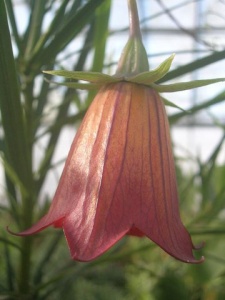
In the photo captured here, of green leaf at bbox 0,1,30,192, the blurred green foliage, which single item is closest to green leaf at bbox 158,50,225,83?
the blurred green foliage

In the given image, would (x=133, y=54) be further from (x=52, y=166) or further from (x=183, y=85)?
(x=52, y=166)

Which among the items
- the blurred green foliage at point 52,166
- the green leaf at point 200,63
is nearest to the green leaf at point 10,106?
the blurred green foliage at point 52,166

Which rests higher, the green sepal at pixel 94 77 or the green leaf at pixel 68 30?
the green leaf at pixel 68 30

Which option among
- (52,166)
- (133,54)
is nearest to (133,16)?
(133,54)

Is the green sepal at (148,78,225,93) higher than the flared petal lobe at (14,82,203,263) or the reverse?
higher

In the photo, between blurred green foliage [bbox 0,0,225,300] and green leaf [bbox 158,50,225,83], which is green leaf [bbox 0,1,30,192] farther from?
green leaf [bbox 158,50,225,83]

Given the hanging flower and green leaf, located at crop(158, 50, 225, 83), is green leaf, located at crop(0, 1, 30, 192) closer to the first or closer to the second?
the hanging flower

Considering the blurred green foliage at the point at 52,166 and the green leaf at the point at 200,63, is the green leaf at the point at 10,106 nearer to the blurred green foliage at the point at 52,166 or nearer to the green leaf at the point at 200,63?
the blurred green foliage at the point at 52,166

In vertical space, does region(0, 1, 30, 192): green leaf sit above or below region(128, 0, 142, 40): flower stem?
below
